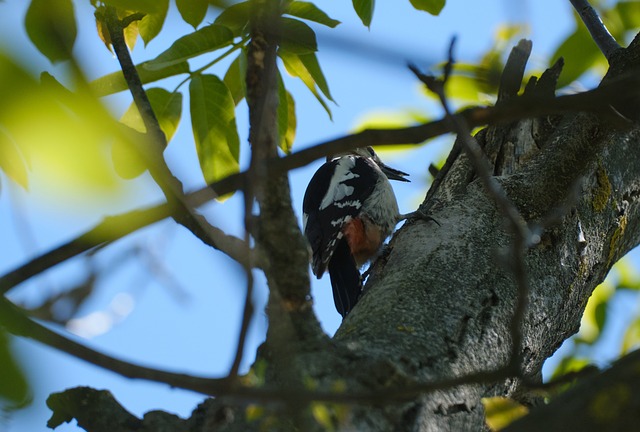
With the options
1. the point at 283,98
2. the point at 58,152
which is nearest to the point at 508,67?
the point at 283,98

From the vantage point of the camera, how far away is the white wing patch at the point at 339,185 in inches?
181

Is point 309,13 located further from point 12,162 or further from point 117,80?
point 12,162

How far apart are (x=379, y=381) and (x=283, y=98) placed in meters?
1.08

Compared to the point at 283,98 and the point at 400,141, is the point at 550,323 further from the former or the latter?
the point at 400,141

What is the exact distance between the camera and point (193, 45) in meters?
2.08

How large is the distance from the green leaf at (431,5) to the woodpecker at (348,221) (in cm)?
204

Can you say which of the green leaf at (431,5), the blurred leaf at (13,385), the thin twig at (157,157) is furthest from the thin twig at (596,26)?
the blurred leaf at (13,385)

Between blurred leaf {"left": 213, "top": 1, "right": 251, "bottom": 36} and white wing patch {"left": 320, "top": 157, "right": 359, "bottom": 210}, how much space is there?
99.7 inches

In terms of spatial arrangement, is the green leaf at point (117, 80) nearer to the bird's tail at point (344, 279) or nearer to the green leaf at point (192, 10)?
the green leaf at point (192, 10)

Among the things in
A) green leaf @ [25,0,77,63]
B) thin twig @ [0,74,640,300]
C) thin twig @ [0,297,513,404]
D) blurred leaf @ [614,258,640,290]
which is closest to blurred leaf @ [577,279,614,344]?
blurred leaf @ [614,258,640,290]

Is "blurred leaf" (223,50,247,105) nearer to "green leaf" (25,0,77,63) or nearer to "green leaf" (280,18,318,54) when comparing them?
"green leaf" (280,18,318,54)

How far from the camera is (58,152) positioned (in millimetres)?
800

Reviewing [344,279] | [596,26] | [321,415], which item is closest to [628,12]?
A: [596,26]

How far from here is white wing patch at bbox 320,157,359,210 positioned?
15.1 ft
